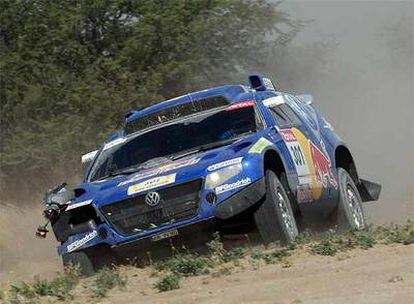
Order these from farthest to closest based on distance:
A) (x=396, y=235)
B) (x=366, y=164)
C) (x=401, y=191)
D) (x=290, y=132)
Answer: (x=366, y=164), (x=401, y=191), (x=290, y=132), (x=396, y=235)

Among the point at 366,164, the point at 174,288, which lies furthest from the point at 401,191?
the point at 174,288

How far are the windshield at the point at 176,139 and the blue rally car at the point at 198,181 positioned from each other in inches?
0.4

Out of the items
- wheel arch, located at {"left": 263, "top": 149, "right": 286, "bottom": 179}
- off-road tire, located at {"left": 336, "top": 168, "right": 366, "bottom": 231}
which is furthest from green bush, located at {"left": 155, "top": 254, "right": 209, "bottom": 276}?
off-road tire, located at {"left": 336, "top": 168, "right": 366, "bottom": 231}

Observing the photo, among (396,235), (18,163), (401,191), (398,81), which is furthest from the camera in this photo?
(398,81)

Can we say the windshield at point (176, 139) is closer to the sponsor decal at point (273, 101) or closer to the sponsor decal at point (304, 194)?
the sponsor decal at point (273, 101)

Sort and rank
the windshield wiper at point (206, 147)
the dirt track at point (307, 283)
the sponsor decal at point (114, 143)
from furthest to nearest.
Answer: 1. the sponsor decal at point (114, 143)
2. the windshield wiper at point (206, 147)
3. the dirt track at point (307, 283)

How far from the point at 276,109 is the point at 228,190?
229 cm

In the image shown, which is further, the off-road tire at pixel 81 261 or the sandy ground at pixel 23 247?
the sandy ground at pixel 23 247

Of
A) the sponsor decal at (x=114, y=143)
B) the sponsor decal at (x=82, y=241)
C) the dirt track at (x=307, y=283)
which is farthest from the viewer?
the sponsor decal at (x=114, y=143)

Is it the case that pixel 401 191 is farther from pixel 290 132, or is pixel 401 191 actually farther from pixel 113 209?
pixel 113 209

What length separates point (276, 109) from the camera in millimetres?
9555

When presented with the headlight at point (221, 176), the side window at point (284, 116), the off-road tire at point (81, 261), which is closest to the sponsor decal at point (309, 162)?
the side window at point (284, 116)

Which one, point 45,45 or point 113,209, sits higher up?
point 45,45

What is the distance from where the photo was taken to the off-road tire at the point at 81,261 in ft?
26.0
